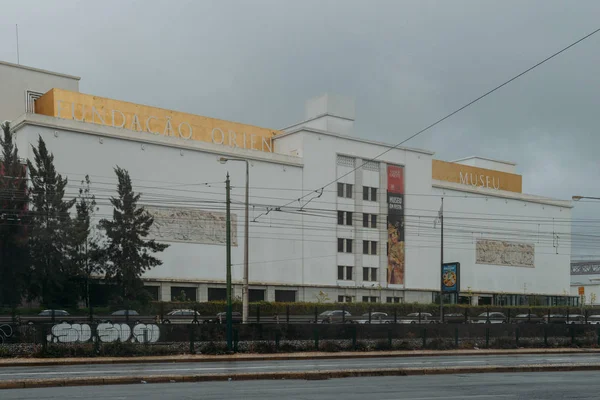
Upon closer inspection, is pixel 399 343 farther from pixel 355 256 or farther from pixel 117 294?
pixel 355 256

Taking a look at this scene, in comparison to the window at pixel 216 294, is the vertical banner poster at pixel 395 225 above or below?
above

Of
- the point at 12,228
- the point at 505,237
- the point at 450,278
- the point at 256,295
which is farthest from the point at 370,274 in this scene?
the point at 12,228

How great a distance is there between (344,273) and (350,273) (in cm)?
99

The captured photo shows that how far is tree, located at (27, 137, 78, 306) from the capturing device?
5291 centimetres

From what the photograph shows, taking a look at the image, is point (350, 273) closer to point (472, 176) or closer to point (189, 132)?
point (189, 132)

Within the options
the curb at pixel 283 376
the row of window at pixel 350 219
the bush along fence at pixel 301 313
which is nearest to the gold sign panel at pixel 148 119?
the row of window at pixel 350 219

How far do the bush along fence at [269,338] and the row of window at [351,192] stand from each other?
4038cm

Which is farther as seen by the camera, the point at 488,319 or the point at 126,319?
the point at 488,319

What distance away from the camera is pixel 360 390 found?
17828mm

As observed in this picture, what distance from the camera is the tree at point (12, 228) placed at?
52.6 m

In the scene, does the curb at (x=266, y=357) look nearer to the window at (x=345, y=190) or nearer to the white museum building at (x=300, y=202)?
the white museum building at (x=300, y=202)

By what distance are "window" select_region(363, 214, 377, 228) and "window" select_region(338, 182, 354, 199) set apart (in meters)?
3.21

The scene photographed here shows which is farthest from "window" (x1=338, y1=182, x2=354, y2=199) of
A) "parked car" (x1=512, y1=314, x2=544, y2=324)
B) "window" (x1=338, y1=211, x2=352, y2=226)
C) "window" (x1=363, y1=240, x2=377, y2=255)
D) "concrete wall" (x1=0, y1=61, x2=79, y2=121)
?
"concrete wall" (x1=0, y1=61, x2=79, y2=121)

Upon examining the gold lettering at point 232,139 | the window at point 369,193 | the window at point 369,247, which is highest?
the gold lettering at point 232,139
